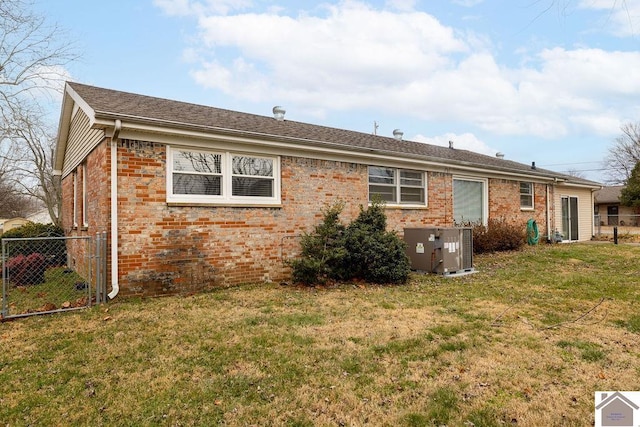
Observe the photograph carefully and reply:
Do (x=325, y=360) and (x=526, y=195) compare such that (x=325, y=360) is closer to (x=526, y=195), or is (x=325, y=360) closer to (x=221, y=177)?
(x=221, y=177)

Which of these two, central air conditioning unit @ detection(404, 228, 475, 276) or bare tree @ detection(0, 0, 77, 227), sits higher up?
bare tree @ detection(0, 0, 77, 227)

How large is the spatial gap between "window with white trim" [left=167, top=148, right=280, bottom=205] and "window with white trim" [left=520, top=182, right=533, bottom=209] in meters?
11.7

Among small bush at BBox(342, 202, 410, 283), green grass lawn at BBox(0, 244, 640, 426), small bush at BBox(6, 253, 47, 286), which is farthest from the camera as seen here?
small bush at BBox(6, 253, 47, 286)

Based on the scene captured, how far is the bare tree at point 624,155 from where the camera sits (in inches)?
1610

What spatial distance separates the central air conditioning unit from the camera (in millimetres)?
9008

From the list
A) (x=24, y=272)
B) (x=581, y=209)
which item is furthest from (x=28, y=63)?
(x=581, y=209)

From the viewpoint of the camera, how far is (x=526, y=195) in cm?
1573

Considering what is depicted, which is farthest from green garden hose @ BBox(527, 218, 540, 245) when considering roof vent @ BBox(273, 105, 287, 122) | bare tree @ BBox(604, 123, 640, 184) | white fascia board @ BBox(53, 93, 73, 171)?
bare tree @ BBox(604, 123, 640, 184)

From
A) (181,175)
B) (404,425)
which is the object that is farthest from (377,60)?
(404,425)

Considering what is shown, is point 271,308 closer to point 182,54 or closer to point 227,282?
point 227,282

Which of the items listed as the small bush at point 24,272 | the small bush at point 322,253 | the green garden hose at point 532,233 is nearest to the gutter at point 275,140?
the small bush at point 322,253

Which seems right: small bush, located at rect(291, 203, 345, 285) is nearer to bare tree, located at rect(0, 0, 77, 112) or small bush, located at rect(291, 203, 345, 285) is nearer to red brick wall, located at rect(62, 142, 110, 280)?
red brick wall, located at rect(62, 142, 110, 280)

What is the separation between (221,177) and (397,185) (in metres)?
5.46

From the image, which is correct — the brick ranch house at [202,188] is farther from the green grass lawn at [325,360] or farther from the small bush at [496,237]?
the small bush at [496,237]
